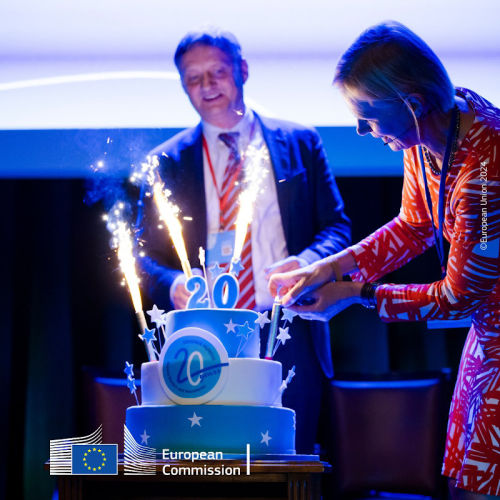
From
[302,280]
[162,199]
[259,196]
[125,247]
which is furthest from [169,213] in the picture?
[302,280]

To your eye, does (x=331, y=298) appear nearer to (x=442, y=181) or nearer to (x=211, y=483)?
(x=442, y=181)

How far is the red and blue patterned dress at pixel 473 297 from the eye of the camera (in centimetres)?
121

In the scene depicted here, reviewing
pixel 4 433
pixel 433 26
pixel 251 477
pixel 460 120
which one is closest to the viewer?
pixel 251 477

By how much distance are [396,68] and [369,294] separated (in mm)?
424

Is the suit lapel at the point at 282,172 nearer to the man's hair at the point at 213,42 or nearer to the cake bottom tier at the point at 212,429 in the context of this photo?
the man's hair at the point at 213,42

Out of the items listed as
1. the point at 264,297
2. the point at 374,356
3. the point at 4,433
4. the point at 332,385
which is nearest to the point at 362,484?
the point at 332,385

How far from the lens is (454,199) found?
1288mm

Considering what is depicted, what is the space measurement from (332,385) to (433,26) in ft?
4.23

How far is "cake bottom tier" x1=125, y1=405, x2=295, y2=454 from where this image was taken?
138 cm

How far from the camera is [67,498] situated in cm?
121

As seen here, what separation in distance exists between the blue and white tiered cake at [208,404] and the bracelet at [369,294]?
26cm

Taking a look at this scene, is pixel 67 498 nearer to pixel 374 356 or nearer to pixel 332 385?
pixel 332 385

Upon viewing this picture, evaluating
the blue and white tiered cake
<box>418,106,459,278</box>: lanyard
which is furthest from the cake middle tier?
<box>418,106,459,278</box>: lanyard

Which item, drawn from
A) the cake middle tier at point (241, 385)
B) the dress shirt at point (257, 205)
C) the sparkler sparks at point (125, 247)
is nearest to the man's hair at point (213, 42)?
the dress shirt at point (257, 205)
